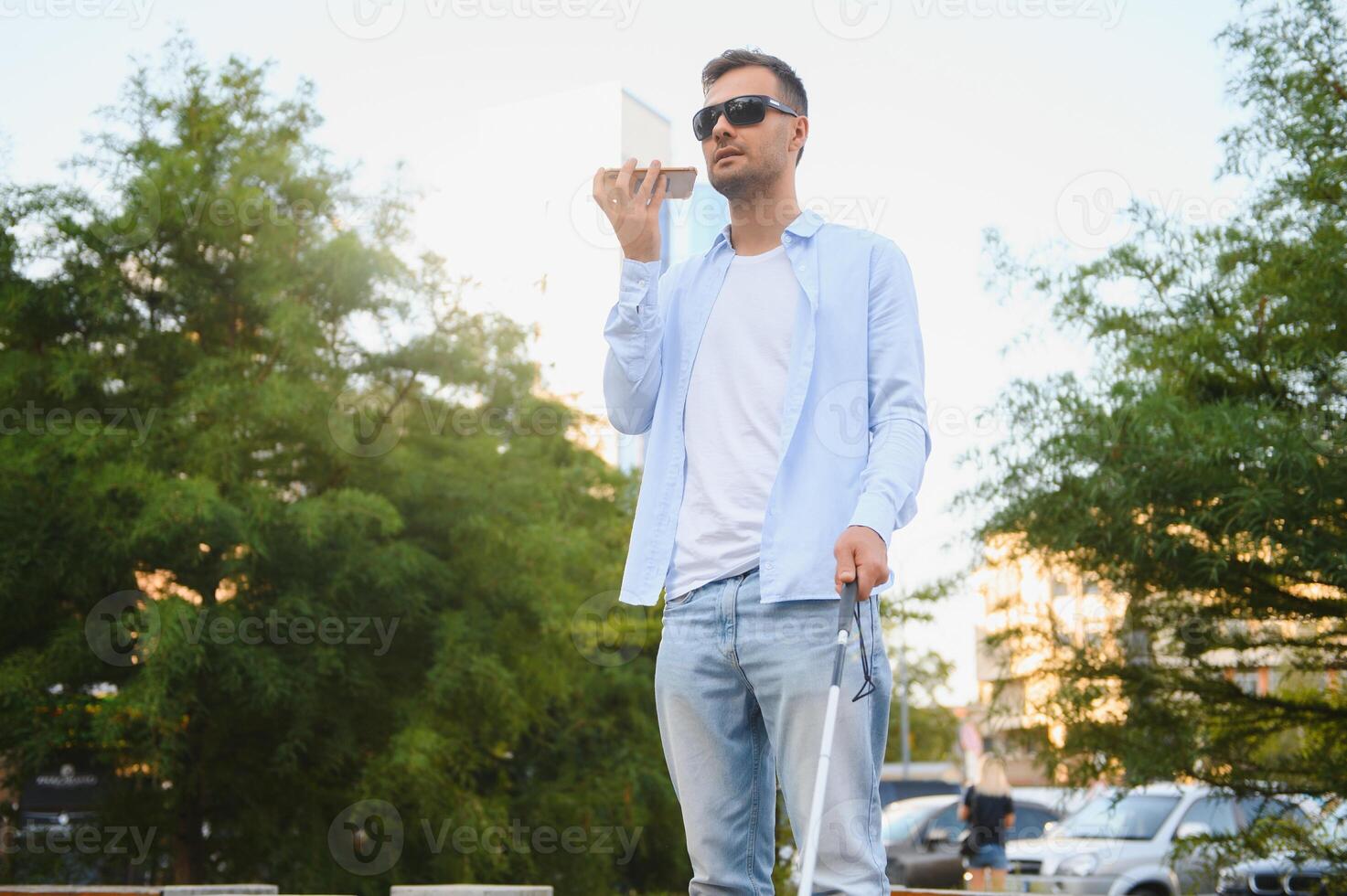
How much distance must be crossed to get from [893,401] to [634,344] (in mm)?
520

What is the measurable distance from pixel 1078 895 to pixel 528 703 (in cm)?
513

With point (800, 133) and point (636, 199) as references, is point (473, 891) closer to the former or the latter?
point (636, 199)

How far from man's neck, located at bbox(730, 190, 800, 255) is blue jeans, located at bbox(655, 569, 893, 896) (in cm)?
72

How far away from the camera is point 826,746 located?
2105mm

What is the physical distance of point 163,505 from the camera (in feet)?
30.9

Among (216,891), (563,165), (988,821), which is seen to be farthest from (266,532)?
(563,165)

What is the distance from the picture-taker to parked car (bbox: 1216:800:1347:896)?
739 centimetres

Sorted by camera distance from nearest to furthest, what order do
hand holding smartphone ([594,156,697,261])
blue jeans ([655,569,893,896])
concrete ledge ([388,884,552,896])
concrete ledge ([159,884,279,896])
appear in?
blue jeans ([655,569,893,896]) → hand holding smartphone ([594,156,697,261]) → concrete ledge ([388,884,552,896]) → concrete ledge ([159,884,279,896])

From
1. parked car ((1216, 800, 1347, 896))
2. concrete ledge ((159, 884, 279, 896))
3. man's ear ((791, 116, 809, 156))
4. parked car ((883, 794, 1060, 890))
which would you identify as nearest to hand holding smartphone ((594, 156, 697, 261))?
man's ear ((791, 116, 809, 156))

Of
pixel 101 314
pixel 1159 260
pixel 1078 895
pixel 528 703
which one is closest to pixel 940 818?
pixel 1078 895

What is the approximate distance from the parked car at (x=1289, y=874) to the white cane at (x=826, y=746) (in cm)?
624

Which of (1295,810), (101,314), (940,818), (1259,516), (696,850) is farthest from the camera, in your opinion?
(940,818)

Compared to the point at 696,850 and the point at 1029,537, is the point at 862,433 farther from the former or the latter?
the point at 1029,537

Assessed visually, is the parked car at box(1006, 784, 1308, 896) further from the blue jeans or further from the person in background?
the blue jeans
